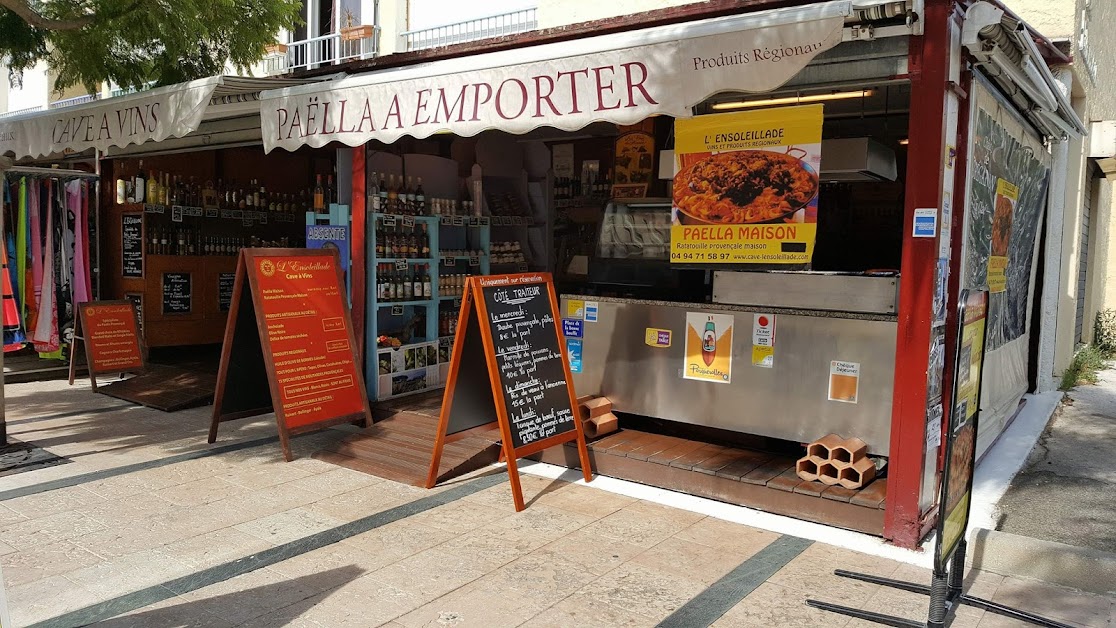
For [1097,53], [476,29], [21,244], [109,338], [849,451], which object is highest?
[476,29]

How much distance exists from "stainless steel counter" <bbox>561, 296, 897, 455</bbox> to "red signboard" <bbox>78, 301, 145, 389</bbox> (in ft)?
16.1

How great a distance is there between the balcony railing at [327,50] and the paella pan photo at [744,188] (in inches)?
338

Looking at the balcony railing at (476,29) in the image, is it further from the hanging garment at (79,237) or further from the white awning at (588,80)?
the white awning at (588,80)

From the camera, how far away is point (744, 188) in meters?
4.92

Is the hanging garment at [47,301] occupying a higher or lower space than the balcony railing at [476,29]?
lower

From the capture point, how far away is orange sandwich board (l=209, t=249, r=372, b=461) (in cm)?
552

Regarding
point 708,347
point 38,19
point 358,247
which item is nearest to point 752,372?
point 708,347

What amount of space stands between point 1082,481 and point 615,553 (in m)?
3.45

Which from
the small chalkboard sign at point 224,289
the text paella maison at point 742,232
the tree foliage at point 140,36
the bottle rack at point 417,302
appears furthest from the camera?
the small chalkboard sign at point 224,289

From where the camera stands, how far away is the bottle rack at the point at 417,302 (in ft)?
21.6

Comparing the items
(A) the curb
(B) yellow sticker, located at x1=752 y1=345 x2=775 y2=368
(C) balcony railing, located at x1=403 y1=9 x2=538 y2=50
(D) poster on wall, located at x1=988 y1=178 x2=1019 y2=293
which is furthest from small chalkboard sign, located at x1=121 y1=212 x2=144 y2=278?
(A) the curb

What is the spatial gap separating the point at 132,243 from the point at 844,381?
813 centimetres

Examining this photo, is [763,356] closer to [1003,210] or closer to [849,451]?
[849,451]

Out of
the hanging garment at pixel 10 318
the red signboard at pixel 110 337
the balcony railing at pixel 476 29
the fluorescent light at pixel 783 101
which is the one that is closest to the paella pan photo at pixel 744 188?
the fluorescent light at pixel 783 101
